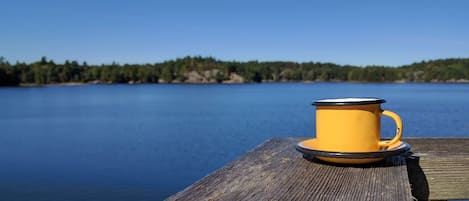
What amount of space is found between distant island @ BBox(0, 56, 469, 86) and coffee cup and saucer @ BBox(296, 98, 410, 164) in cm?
16438

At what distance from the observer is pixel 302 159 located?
6.20 ft

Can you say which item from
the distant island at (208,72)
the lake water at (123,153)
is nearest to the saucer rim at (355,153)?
the lake water at (123,153)

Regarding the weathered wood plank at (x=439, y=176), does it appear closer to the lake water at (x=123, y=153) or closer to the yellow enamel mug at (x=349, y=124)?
the yellow enamel mug at (x=349, y=124)

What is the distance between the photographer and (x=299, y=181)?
147 centimetres

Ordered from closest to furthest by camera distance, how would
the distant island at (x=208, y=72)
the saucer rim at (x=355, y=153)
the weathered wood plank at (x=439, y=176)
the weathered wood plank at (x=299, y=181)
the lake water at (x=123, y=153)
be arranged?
the weathered wood plank at (x=299, y=181) → the saucer rim at (x=355, y=153) → the weathered wood plank at (x=439, y=176) → the lake water at (x=123, y=153) → the distant island at (x=208, y=72)

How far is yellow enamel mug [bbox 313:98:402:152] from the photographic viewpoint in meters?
1.65

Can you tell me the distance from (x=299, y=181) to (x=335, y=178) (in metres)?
0.12

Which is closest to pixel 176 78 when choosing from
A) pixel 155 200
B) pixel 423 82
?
pixel 423 82

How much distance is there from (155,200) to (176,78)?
180m

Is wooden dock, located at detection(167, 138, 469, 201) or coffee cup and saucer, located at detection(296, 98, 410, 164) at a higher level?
coffee cup and saucer, located at detection(296, 98, 410, 164)

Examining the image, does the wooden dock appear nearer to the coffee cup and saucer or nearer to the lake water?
the coffee cup and saucer

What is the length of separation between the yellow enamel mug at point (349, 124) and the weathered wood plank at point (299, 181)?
8 centimetres

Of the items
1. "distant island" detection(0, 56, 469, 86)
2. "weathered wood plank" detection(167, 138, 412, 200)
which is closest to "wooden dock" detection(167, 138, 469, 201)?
"weathered wood plank" detection(167, 138, 412, 200)

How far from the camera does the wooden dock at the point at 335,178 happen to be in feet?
4.26
